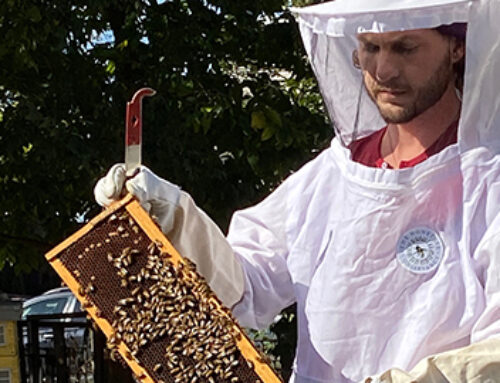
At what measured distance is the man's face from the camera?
2479mm

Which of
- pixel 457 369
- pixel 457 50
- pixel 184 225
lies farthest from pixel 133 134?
pixel 457 369

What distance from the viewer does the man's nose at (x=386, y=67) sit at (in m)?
2.50

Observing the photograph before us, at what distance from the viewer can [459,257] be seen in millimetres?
2436

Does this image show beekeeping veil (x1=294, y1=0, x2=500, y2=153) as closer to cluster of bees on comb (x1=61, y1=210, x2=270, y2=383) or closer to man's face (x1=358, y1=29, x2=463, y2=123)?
man's face (x1=358, y1=29, x2=463, y2=123)

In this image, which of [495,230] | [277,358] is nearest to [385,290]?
[495,230]

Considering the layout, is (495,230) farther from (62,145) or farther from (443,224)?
(62,145)

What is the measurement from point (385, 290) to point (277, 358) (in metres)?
3.74

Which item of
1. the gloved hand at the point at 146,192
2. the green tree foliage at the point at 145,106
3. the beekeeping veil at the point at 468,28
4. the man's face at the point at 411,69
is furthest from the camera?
the green tree foliage at the point at 145,106

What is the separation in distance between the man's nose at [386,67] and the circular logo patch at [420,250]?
39 centimetres

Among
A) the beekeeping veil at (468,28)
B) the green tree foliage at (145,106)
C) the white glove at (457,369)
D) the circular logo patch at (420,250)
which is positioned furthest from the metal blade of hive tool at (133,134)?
the green tree foliage at (145,106)

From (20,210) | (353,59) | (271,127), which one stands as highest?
(353,59)

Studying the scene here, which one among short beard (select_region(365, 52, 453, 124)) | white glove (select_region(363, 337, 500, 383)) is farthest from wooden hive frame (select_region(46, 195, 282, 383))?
short beard (select_region(365, 52, 453, 124))

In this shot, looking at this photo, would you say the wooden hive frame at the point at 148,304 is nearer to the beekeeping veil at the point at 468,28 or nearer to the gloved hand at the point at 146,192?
the gloved hand at the point at 146,192

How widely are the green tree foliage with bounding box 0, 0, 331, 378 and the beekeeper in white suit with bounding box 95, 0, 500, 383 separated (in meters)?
2.82
